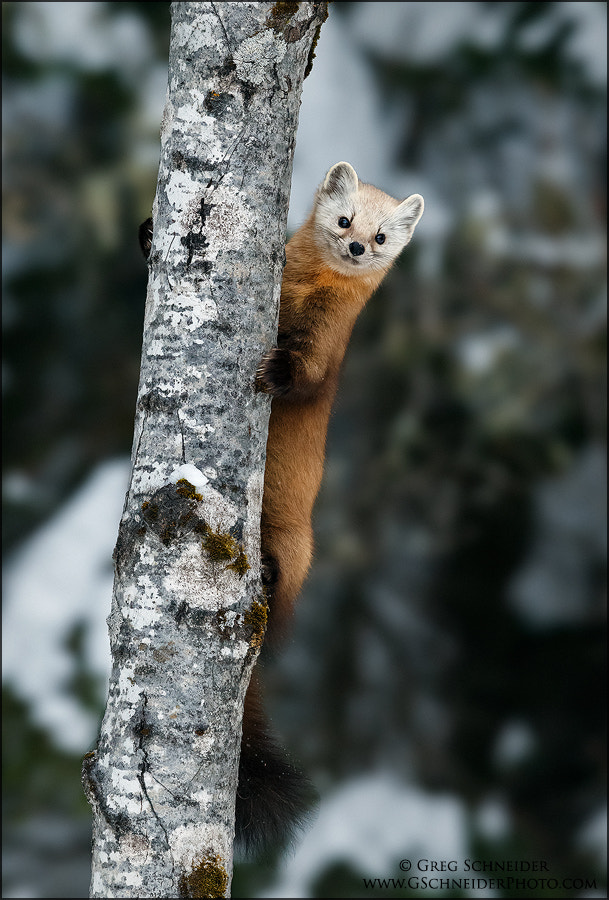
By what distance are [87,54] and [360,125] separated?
98.1 inches

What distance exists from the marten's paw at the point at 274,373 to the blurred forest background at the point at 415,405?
537 cm

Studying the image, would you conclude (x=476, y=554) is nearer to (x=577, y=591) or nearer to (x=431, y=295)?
(x=577, y=591)

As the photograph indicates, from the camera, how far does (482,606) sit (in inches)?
315

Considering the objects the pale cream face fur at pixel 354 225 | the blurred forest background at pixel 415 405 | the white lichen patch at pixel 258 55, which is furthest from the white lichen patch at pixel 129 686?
the blurred forest background at pixel 415 405

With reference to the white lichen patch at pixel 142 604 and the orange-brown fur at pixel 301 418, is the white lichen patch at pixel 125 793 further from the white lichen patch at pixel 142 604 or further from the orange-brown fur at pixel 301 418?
the orange-brown fur at pixel 301 418

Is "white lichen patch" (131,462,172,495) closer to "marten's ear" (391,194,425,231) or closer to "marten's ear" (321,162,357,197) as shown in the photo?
"marten's ear" (321,162,357,197)

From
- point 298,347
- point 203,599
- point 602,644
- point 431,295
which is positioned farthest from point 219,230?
point 602,644

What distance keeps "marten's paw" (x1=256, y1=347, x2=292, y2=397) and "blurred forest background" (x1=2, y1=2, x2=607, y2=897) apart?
17.6 feet

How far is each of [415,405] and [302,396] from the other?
17.0ft

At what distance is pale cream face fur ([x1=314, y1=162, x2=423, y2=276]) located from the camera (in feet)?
12.0

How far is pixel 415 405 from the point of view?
8156 mm

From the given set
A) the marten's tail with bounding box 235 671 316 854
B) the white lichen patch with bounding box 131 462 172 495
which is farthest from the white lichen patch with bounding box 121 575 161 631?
the marten's tail with bounding box 235 671 316 854

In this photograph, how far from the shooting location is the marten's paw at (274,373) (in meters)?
2.27

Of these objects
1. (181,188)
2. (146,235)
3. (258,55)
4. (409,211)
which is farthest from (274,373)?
(409,211)
